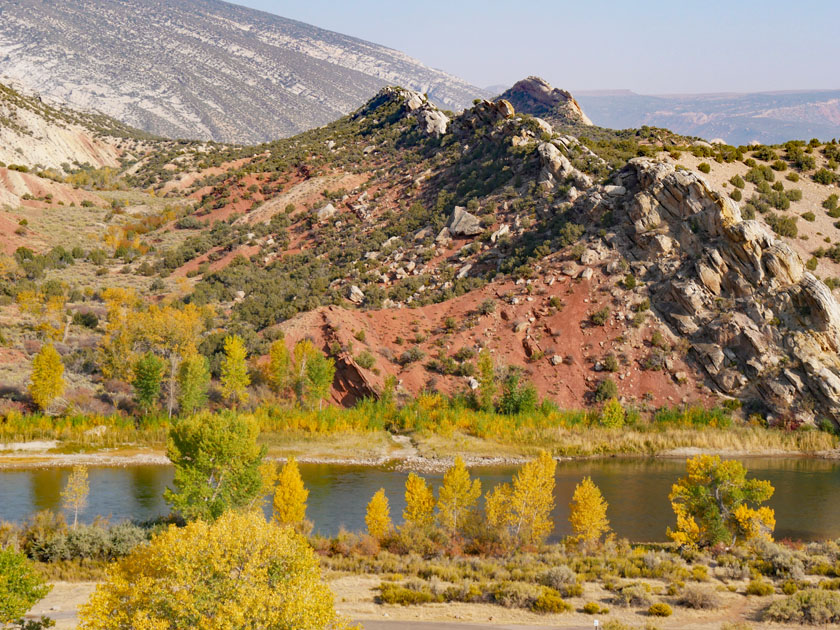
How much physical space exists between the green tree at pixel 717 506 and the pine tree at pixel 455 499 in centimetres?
912

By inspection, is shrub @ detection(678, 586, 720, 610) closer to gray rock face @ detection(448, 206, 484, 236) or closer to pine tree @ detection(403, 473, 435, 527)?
pine tree @ detection(403, 473, 435, 527)

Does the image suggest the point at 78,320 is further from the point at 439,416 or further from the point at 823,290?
the point at 823,290

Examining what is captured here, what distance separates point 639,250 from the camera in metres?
68.9

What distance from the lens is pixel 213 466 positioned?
33125mm

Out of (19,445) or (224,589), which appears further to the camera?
(19,445)

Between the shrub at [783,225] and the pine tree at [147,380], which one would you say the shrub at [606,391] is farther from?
the pine tree at [147,380]

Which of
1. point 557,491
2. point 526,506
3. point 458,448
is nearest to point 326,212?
point 458,448

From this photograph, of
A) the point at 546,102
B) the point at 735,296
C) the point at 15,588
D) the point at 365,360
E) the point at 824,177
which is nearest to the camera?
the point at 15,588

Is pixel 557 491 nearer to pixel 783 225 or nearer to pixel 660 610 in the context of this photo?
pixel 660 610

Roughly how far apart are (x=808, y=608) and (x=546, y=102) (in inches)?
5541

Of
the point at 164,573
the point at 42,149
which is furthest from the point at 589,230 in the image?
the point at 42,149

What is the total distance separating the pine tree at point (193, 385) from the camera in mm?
56719

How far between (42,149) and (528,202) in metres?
97.6

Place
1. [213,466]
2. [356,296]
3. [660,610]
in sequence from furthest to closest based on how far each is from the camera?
[356,296] → [213,466] → [660,610]
